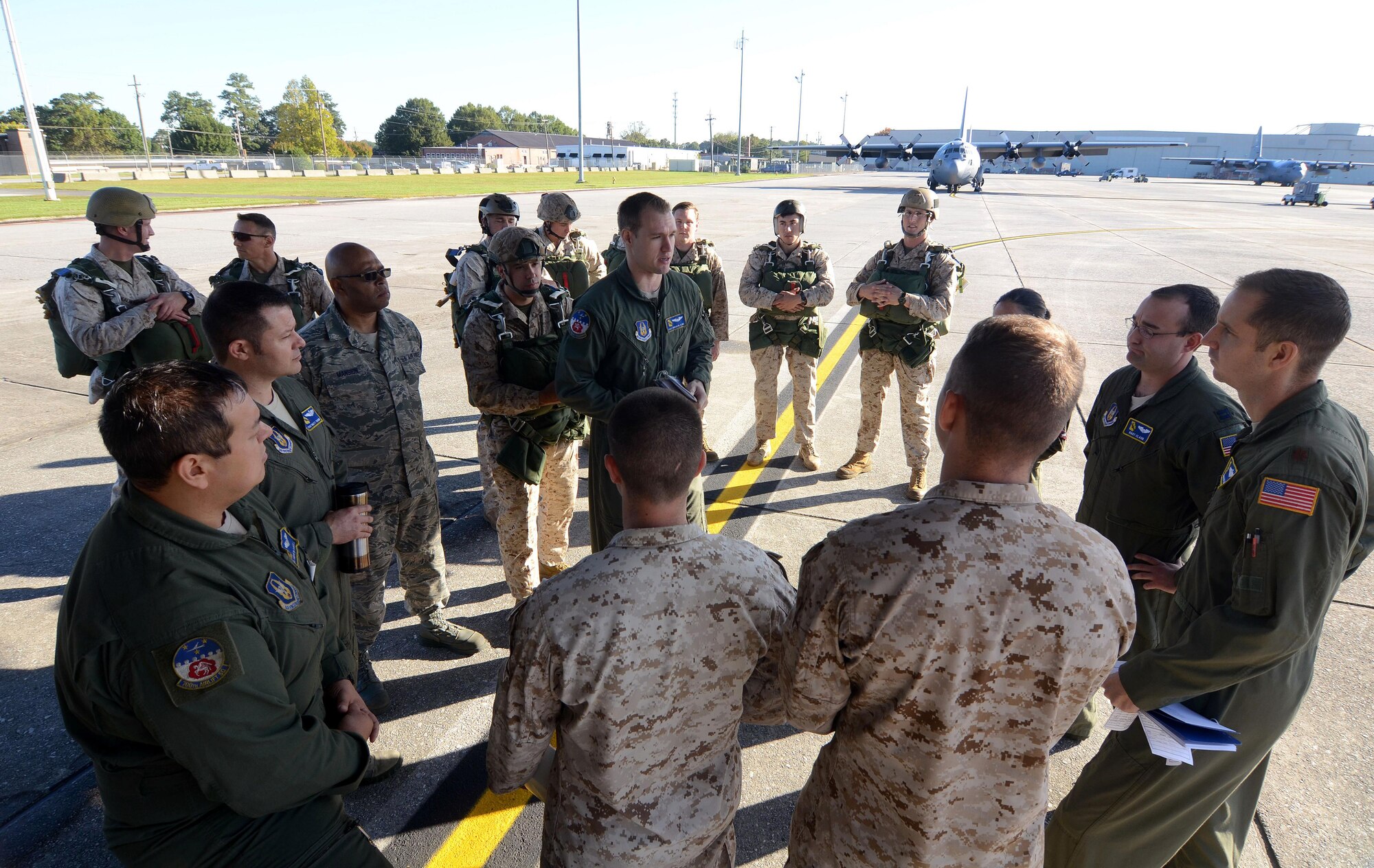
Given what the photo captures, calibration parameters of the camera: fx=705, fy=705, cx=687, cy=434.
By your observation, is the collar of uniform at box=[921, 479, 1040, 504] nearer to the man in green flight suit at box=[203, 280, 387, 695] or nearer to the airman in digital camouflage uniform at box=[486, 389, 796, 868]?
the airman in digital camouflage uniform at box=[486, 389, 796, 868]

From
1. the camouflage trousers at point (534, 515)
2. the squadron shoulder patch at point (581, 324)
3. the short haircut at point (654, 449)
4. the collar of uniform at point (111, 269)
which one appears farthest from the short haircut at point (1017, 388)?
the collar of uniform at point (111, 269)

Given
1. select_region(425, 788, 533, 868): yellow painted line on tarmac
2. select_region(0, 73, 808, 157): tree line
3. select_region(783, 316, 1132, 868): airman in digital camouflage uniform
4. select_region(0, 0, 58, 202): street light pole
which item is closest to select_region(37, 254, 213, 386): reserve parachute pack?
select_region(425, 788, 533, 868): yellow painted line on tarmac

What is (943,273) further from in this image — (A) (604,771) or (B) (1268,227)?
(B) (1268,227)

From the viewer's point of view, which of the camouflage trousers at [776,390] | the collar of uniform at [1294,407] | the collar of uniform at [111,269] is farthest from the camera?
the camouflage trousers at [776,390]

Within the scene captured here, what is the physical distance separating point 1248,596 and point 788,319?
15.1 feet

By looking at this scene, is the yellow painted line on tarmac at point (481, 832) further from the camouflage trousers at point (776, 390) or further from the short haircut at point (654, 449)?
the camouflage trousers at point (776, 390)

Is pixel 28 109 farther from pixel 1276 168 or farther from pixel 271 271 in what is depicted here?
pixel 1276 168

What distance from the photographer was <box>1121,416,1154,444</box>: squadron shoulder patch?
8.87 feet

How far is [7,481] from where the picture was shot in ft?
18.5

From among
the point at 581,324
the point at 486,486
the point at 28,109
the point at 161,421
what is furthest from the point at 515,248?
the point at 28,109

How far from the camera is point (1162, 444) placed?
8.66ft

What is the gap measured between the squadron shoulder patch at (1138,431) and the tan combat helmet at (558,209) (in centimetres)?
466

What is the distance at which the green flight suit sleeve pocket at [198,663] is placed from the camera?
150cm

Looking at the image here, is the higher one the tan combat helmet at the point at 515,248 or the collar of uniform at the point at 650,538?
the tan combat helmet at the point at 515,248
